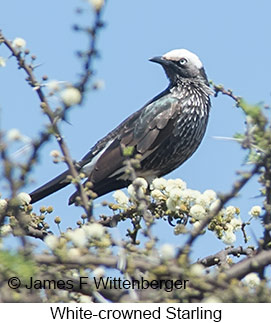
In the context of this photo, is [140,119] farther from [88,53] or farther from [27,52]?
[88,53]

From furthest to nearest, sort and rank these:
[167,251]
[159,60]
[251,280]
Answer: [159,60]
[251,280]
[167,251]

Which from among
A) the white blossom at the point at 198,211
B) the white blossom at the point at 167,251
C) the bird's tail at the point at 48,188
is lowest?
the white blossom at the point at 167,251

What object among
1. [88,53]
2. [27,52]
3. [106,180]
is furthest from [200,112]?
[88,53]

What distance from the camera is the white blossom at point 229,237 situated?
3682mm

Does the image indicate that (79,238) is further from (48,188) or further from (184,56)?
(184,56)

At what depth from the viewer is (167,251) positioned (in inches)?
84.7

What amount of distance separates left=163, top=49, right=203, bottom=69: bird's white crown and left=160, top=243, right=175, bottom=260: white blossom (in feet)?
17.2

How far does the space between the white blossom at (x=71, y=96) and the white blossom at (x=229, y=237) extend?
1572 mm

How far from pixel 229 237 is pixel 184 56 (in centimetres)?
384

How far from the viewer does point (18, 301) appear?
6.70 feet

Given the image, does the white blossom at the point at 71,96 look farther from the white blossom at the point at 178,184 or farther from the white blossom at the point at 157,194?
the white blossom at the point at 157,194

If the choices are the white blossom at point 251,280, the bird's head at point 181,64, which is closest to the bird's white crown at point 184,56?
the bird's head at point 181,64

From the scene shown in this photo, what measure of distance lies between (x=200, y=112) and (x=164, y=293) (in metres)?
4.78

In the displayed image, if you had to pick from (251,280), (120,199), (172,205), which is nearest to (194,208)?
(172,205)
